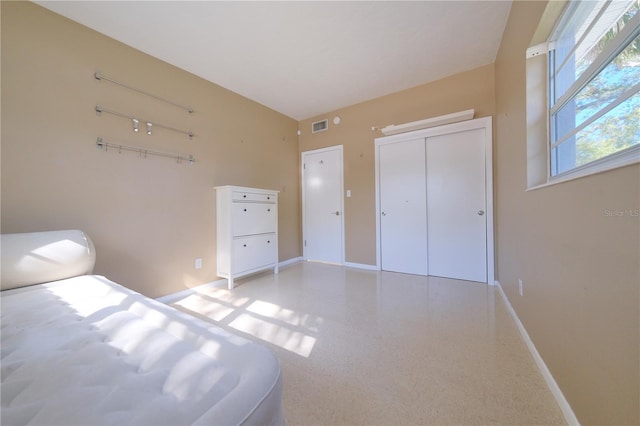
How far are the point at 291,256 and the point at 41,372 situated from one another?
3.42 metres

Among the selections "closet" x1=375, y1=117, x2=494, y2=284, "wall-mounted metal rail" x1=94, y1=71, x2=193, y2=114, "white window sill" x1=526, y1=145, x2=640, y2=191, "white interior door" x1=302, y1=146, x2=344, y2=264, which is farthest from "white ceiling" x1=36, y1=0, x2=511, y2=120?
"white window sill" x1=526, y1=145, x2=640, y2=191

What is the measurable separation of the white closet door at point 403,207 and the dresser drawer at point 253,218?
163cm

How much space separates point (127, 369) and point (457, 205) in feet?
10.7

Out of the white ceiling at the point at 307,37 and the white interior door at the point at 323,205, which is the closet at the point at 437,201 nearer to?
the white interior door at the point at 323,205

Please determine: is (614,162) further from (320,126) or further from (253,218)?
(320,126)

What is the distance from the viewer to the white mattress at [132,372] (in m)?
0.49

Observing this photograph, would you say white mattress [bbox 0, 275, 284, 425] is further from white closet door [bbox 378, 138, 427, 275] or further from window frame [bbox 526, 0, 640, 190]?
white closet door [bbox 378, 138, 427, 275]

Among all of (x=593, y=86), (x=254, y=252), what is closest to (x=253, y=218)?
(x=254, y=252)

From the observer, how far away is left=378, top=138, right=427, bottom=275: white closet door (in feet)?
10.3

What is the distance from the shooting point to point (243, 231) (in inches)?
112

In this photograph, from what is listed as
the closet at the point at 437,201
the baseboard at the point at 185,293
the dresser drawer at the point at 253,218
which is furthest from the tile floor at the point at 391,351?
the dresser drawer at the point at 253,218

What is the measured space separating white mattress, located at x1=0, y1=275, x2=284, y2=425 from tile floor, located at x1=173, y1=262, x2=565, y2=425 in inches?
24.8

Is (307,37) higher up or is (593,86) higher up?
(307,37)

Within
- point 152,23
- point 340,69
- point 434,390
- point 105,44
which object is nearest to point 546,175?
point 434,390
